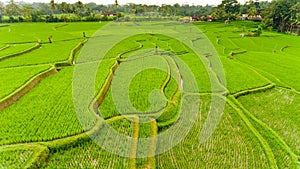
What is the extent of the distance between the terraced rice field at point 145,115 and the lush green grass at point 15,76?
0.20 feet

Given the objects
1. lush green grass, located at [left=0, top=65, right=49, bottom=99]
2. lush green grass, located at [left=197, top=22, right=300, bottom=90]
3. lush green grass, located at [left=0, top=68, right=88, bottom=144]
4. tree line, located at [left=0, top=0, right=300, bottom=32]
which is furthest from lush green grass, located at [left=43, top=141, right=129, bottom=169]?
tree line, located at [left=0, top=0, right=300, bottom=32]

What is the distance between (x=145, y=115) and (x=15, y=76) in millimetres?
8695

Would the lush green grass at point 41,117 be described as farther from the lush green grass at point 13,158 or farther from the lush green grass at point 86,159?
the lush green grass at point 86,159

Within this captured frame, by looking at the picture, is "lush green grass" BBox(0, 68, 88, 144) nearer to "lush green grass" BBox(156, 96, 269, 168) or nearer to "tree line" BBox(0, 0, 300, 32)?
"lush green grass" BBox(156, 96, 269, 168)

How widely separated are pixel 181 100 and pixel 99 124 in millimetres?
4834

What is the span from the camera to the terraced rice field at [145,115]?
286 inches

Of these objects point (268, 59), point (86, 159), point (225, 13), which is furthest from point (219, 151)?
point (225, 13)

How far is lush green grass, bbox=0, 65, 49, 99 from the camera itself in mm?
10955

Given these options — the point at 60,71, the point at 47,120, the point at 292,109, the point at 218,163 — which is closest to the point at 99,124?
the point at 47,120

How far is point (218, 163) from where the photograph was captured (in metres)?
7.35

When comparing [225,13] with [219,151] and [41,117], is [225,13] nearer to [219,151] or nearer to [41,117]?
[219,151]

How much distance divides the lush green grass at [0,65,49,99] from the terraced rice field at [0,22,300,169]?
0.20 feet

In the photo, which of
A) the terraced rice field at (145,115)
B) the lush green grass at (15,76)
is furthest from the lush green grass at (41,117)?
the lush green grass at (15,76)

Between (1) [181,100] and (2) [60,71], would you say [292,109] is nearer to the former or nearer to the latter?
(1) [181,100]
